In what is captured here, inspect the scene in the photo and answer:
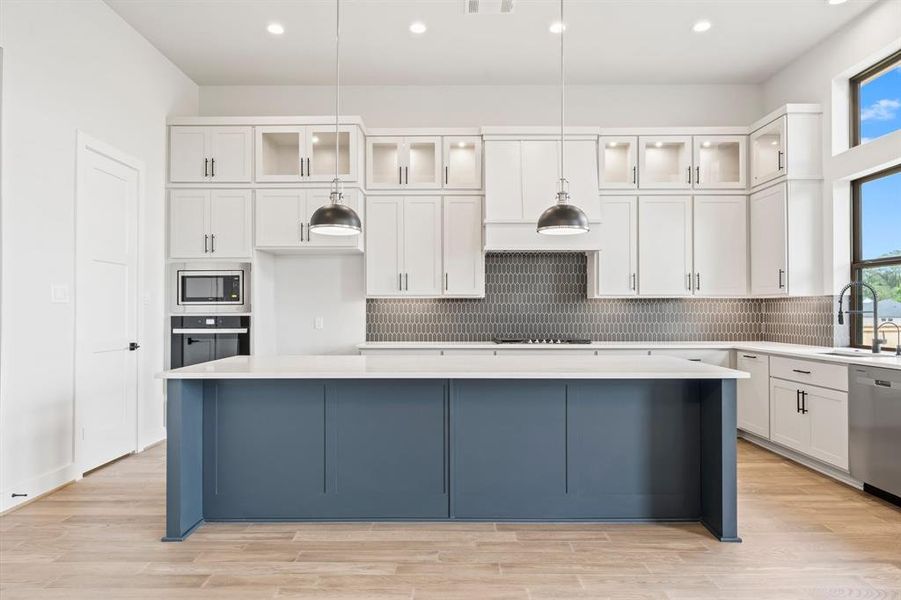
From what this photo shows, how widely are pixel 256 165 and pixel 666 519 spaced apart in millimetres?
4382

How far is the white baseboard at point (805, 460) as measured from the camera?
12.1 ft

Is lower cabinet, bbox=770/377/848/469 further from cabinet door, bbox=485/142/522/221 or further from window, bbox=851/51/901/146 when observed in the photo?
cabinet door, bbox=485/142/522/221

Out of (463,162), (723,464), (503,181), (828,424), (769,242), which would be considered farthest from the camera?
(463,162)

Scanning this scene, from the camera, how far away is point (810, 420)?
13.0 ft

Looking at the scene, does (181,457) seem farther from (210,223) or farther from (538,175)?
(538,175)

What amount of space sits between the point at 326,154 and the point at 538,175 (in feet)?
6.67

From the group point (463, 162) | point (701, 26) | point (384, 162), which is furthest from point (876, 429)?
point (384, 162)

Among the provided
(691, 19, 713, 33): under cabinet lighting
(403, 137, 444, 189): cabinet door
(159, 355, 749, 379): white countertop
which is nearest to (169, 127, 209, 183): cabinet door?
(403, 137, 444, 189): cabinet door

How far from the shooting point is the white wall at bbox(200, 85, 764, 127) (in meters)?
5.58

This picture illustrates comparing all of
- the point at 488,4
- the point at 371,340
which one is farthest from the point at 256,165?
the point at 488,4

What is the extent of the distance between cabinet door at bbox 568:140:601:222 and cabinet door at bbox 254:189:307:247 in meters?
2.37

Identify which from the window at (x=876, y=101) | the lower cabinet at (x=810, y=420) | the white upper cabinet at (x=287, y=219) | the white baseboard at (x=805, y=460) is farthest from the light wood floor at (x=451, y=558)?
the window at (x=876, y=101)

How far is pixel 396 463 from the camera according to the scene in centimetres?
300

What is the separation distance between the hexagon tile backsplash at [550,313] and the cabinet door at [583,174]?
0.63m
